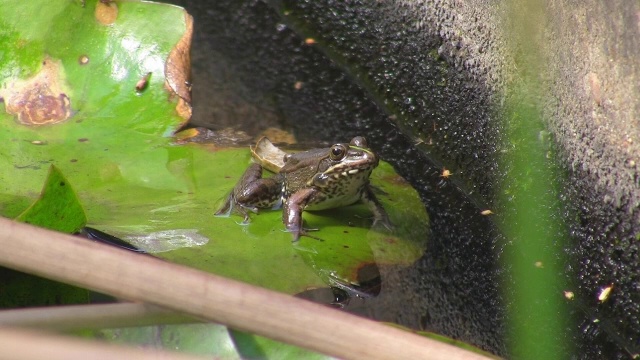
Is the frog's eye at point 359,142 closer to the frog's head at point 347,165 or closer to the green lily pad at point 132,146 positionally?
the frog's head at point 347,165

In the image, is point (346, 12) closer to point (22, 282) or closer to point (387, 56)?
point (387, 56)

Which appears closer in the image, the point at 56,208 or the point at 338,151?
the point at 56,208

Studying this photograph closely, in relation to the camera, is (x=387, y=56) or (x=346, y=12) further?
(x=346, y=12)

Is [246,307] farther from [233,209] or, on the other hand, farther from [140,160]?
[140,160]

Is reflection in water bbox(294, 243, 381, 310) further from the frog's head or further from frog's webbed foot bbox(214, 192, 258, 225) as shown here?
the frog's head

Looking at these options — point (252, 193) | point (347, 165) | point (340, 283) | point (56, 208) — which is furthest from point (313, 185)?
point (56, 208)

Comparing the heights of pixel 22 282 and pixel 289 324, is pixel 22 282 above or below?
below

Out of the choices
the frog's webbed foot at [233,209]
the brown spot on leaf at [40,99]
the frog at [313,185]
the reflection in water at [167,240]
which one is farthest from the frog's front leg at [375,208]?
the brown spot on leaf at [40,99]

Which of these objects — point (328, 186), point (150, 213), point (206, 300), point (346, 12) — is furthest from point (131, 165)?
point (346, 12)
